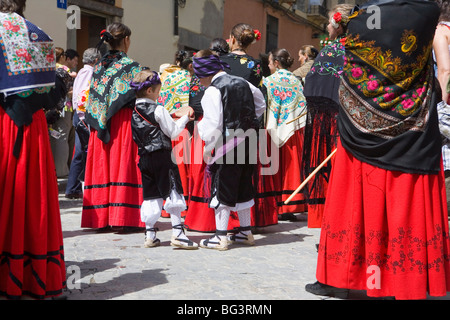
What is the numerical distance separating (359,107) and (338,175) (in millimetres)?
431

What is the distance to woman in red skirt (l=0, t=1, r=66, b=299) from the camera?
3.72 meters

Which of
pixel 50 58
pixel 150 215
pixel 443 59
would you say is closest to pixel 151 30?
pixel 150 215

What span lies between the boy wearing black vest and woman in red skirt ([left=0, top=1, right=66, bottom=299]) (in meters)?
1.93

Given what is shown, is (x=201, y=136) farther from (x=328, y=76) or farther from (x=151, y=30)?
(x=151, y=30)

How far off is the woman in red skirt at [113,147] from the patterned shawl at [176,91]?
943mm

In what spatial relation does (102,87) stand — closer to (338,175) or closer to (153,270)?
(153,270)

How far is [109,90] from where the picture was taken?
21.9 feet

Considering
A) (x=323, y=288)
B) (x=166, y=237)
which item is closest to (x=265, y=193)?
(x=166, y=237)

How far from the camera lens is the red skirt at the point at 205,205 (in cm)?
655

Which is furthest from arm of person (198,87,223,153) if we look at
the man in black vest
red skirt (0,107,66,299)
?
red skirt (0,107,66,299)

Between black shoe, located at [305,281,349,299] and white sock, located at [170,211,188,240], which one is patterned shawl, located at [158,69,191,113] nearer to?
white sock, located at [170,211,188,240]

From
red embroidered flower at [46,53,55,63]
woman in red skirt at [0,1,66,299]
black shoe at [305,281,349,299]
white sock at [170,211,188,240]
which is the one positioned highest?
red embroidered flower at [46,53,55,63]

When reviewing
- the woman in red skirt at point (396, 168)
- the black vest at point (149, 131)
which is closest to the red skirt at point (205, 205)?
the black vest at point (149, 131)

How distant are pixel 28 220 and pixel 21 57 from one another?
930 millimetres
